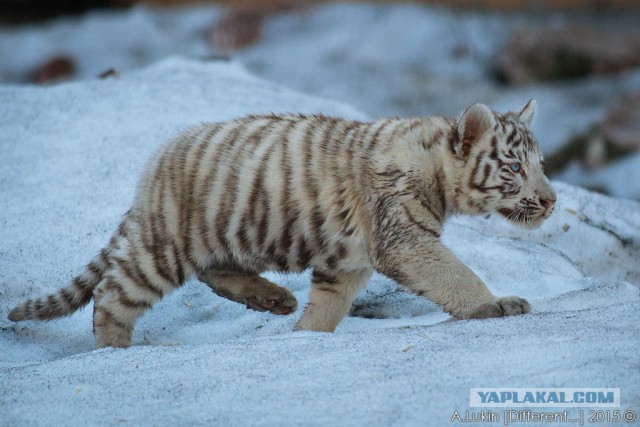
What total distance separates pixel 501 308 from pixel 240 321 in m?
1.36

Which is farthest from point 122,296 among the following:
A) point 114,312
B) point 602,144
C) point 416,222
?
point 602,144

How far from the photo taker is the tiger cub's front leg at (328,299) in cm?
437

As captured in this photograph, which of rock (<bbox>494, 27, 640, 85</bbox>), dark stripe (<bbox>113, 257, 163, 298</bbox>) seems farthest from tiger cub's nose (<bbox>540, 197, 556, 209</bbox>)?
rock (<bbox>494, 27, 640, 85</bbox>)

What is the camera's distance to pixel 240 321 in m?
4.60

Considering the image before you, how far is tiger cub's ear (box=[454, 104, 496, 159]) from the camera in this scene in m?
4.09

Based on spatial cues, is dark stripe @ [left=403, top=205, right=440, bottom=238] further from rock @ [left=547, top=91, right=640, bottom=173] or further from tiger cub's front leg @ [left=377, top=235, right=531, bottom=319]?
rock @ [left=547, top=91, right=640, bottom=173]

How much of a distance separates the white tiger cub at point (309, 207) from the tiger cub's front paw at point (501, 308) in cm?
13

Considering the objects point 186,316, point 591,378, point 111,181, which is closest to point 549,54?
point 111,181

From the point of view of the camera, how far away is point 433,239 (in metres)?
4.02

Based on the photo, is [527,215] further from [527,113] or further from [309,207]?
[309,207]

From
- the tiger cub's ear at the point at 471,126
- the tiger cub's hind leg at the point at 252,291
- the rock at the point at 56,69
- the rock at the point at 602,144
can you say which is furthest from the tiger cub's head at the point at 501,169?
the rock at the point at 56,69

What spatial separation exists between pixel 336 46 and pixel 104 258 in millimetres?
8740

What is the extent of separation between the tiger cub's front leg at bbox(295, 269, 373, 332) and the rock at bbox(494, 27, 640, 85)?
7992 mm

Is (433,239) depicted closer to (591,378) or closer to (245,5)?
(591,378)
